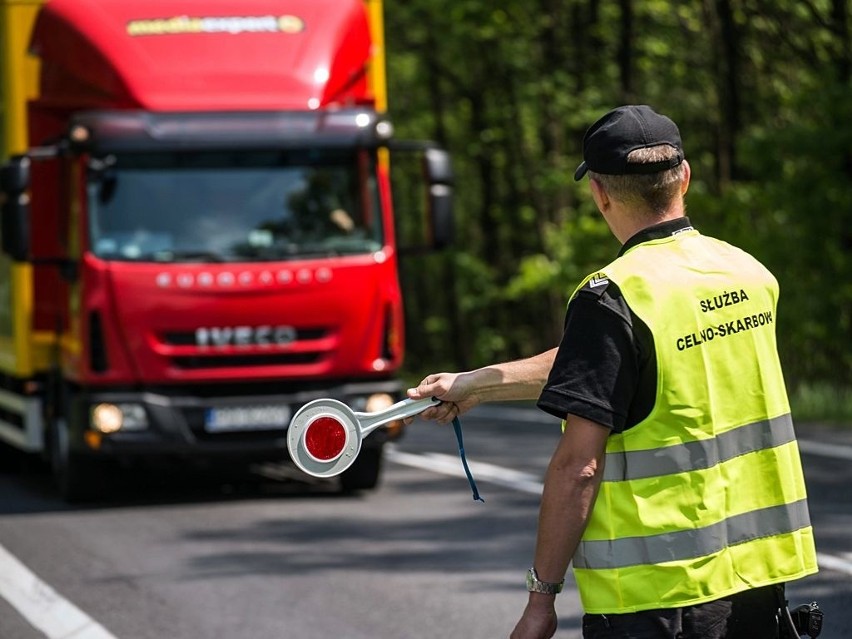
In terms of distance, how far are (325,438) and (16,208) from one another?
A: 840 centimetres

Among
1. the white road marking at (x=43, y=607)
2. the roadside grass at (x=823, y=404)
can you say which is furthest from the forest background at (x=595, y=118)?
the white road marking at (x=43, y=607)

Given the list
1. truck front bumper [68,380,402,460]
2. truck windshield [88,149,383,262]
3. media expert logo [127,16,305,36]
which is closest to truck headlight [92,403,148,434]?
truck front bumper [68,380,402,460]

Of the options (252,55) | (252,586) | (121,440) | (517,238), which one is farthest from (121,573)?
(517,238)

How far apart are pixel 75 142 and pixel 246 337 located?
5.43 ft

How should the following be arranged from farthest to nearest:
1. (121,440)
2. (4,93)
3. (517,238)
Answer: (517,238)
(4,93)
(121,440)

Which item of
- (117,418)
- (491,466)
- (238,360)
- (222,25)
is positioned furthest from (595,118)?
(117,418)

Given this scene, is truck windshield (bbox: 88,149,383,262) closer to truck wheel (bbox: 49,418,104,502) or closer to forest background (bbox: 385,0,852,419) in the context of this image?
truck wheel (bbox: 49,418,104,502)

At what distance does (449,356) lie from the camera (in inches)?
2023

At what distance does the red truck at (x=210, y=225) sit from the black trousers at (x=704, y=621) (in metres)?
8.04

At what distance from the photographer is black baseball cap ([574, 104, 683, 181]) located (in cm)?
353

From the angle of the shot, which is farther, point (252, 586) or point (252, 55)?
point (252, 55)

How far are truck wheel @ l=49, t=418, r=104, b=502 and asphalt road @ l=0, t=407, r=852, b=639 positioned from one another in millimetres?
135

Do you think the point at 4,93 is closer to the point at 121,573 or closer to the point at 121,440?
the point at 121,440

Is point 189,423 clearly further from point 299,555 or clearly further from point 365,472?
point 299,555
